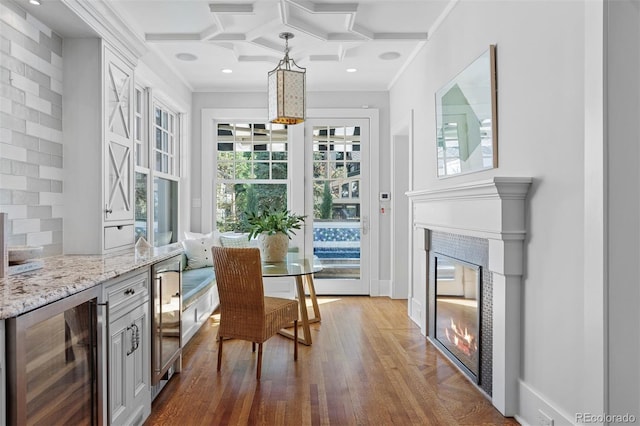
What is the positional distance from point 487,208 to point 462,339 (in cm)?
110

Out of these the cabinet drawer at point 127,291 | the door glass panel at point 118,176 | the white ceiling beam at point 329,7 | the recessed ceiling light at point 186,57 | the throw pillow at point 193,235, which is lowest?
the cabinet drawer at point 127,291

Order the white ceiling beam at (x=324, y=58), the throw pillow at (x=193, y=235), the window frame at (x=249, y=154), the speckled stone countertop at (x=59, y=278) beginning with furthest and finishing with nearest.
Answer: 1. the window frame at (x=249, y=154)
2. the throw pillow at (x=193, y=235)
3. the white ceiling beam at (x=324, y=58)
4. the speckled stone countertop at (x=59, y=278)

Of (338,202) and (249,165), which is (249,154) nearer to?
(249,165)

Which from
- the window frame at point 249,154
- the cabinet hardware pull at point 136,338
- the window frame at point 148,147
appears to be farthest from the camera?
the window frame at point 249,154

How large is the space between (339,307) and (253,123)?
2.64 metres

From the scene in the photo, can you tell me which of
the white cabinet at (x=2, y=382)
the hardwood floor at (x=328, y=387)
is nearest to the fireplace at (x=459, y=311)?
the hardwood floor at (x=328, y=387)

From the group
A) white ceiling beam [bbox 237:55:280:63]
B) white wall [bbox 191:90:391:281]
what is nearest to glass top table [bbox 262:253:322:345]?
white wall [bbox 191:90:391:281]

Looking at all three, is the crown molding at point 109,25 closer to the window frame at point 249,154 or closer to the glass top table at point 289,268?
the glass top table at point 289,268

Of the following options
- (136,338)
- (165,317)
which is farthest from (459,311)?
(136,338)

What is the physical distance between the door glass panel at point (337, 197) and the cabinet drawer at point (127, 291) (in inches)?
132

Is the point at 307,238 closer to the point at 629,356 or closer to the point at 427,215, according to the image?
the point at 427,215

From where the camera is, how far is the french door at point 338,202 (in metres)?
5.60

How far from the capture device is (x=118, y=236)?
3061 mm

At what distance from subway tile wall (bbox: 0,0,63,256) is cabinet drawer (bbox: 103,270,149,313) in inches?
27.3
